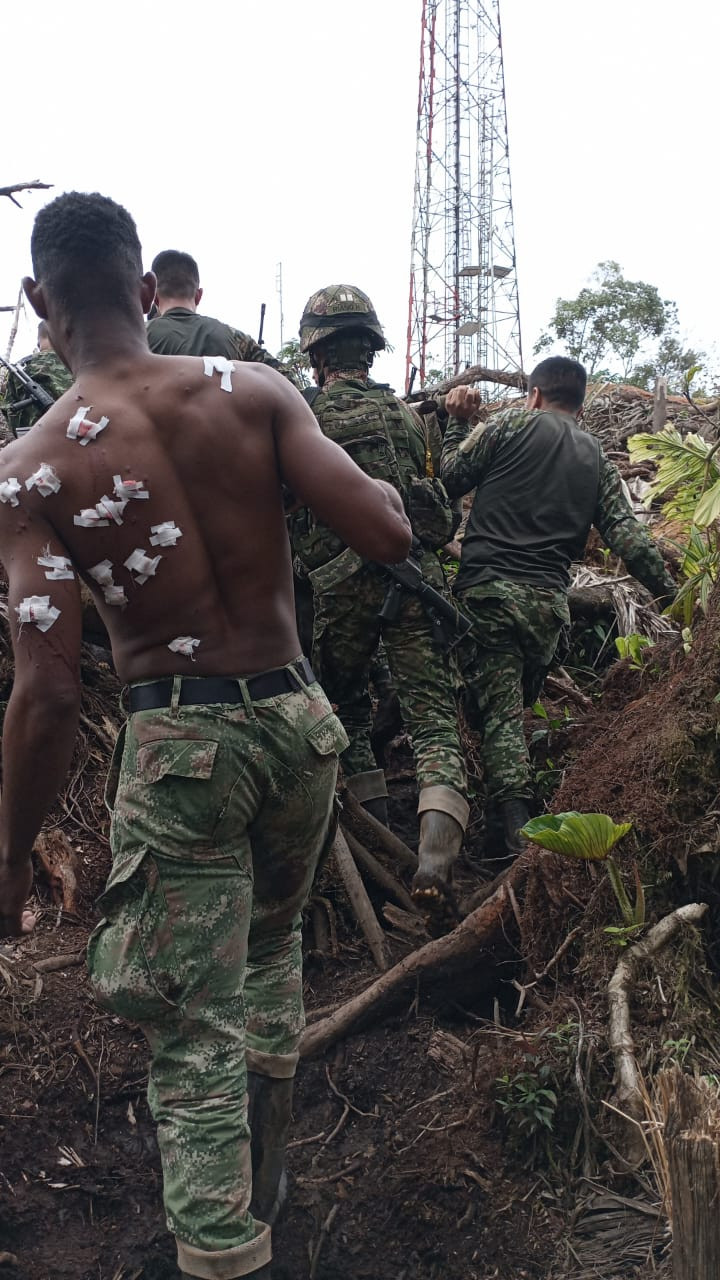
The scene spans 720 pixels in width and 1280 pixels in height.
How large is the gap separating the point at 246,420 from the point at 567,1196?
242 centimetres

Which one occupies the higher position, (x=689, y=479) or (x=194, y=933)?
(x=689, y=479)

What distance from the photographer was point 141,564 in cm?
243

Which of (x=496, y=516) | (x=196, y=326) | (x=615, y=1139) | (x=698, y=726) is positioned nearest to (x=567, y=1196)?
(x=615, y=1139)

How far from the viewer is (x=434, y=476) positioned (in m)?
5.30

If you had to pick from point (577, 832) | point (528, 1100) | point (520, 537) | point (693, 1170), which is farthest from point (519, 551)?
point (693, 1170)

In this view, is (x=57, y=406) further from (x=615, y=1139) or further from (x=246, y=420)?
(x=615, y=1139)

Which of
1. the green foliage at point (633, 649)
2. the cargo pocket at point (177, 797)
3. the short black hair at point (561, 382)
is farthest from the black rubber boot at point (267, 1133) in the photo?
the short black hair at point (561, 382)

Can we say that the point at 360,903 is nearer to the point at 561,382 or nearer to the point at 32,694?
the point at 32,694

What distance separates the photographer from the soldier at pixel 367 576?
464 cm

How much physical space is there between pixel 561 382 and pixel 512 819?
7.29 ft

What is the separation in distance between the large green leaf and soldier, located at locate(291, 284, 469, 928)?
0.95 m

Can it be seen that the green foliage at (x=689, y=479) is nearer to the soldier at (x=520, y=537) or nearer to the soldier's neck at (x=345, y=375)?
the soldier at (x=520, y=537)

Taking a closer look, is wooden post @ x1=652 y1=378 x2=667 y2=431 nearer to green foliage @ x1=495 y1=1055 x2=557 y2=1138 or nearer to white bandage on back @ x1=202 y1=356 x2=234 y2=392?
green foliage @ x1=495 y1=1055 x2=557 y2=1138

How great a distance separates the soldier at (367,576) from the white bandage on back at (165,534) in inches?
87.2
